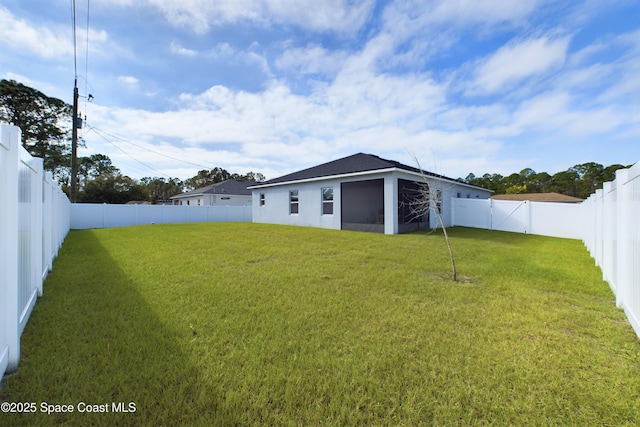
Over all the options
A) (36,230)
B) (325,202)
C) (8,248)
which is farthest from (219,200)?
(8,248)

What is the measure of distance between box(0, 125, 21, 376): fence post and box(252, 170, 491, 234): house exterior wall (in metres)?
11.2

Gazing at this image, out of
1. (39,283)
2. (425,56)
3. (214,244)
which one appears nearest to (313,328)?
(39,283)

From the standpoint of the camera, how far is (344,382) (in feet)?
6.66

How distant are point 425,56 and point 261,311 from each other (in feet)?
32.5

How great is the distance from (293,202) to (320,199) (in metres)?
2.41

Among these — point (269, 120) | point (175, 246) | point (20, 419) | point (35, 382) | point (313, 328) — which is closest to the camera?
point (20, 419)

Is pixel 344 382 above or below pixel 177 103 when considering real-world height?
below

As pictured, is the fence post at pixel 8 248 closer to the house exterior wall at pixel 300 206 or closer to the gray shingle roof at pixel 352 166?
the gray shingle roof at pixel 352 166

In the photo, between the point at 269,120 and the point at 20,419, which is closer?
the point at 20,419

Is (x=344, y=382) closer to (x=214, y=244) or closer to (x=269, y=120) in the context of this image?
(x=214, y=244)

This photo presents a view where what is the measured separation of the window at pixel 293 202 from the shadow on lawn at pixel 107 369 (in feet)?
41.8

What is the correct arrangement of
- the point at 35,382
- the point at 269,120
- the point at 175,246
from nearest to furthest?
the point at 35,382 < the point at 175,246 < the point at 269,120

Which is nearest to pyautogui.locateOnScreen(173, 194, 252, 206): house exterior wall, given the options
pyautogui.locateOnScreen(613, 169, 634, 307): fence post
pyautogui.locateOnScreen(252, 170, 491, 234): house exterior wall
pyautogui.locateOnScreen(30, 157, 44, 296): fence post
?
pyautogui.locateOnScreen(252, 170, 491, 234): house exterior wall

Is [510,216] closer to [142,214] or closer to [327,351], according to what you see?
[327,351]
